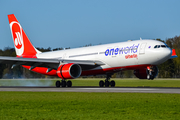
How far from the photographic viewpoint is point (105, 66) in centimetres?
3278

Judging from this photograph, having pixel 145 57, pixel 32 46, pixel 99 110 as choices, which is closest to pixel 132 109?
pixel 99 110

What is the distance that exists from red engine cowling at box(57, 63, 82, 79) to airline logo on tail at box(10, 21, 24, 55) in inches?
497

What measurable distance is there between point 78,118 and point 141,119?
201cm

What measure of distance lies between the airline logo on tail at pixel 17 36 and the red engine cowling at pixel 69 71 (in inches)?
497

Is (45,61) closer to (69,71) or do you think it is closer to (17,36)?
(69,71)

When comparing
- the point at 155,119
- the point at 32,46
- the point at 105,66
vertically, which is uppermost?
the point at 32,46

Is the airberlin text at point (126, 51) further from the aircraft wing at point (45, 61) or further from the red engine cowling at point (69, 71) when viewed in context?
the red engine cowling at point (69, 71)

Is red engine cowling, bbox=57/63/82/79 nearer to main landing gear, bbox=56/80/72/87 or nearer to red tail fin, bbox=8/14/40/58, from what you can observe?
→ main landing gear, bbox=56/80/72/87

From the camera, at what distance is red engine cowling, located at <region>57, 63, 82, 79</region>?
101 feet

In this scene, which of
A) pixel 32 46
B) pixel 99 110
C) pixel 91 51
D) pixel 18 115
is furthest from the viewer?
pixel 32 46

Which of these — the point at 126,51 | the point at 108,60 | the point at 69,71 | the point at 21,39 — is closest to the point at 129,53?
the point at 126,51

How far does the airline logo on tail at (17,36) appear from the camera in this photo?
138 feet

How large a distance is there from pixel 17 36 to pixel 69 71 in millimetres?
14824

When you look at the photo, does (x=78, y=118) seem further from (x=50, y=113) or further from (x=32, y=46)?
(x=32, y=46)
